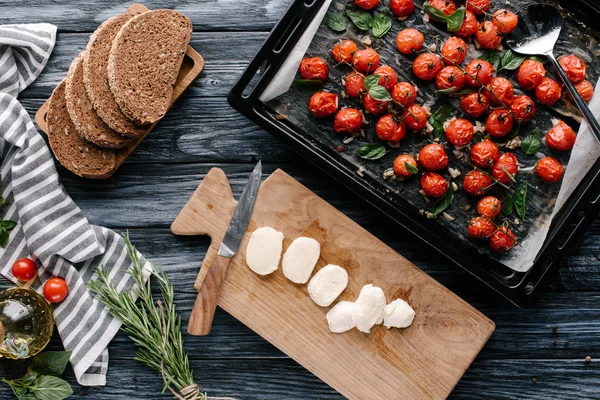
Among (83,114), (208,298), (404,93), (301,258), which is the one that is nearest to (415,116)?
(404,93)

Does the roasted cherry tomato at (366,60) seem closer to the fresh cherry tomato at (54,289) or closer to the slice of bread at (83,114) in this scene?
the slice of bread at (83,114)

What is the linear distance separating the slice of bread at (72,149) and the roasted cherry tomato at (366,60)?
1097 mm

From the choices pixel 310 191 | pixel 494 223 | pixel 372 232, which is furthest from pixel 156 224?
pixel 494 223

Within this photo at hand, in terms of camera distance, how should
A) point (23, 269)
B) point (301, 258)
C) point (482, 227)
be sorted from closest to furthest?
point (482, 227), point (301, 258), point (23, 269)

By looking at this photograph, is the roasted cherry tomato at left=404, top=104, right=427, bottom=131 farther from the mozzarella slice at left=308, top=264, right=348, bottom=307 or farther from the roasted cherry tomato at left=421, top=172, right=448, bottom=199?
the mozzarella slice at left=308, top=264, right=348, bottom=307

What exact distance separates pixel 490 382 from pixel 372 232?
808mm

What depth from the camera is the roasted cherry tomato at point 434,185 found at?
2.33 meters

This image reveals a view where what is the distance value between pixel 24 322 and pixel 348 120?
5.13ft

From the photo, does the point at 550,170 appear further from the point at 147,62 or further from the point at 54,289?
the point at 54,289

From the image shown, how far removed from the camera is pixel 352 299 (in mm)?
2467

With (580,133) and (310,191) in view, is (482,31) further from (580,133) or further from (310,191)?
(310,191)

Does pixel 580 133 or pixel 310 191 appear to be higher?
pixel 580 133

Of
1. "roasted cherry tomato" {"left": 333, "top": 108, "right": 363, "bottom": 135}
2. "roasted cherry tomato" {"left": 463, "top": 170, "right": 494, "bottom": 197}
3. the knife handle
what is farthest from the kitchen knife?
"roasted cherry tomato" {"left": 463, "top": 170, "right": 494, "bottom": 197}

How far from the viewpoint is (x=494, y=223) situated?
2.34 m
